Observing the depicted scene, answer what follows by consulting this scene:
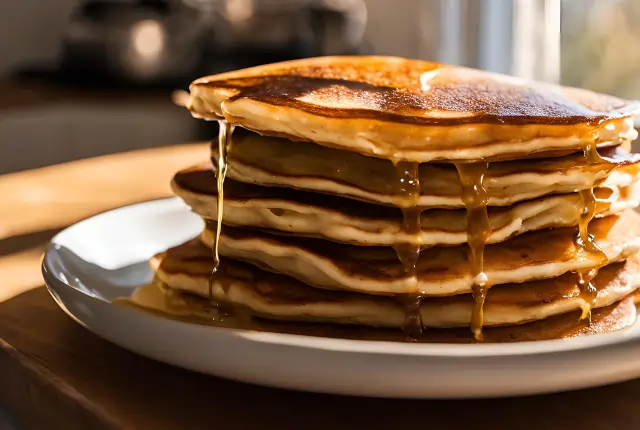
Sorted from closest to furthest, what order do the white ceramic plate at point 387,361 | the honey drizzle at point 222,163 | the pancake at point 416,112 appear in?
the white ceramic plate at point 387,361 → the pancake at point 416,112 → the honey drizzle at point 222,163

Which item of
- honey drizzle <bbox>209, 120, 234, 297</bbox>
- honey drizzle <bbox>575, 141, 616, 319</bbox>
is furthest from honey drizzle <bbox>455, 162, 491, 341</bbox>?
honey drizzle <bbox>209, 120, 234, 297</bbox>

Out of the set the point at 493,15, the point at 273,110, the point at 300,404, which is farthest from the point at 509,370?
the point at 493,15

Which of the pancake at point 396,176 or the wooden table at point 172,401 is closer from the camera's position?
the wooden table at point 172,401

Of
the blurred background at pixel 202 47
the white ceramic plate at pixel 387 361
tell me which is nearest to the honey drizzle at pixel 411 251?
the white ceramic plate at pixel 387 361

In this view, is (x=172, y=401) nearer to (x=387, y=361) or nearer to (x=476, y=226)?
(x=387, y=361)

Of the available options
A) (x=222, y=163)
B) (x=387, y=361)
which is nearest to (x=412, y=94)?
(x=222, y=163)

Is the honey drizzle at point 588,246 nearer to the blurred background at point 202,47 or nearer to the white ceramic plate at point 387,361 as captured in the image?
the white ceramic plate at point 387,361
